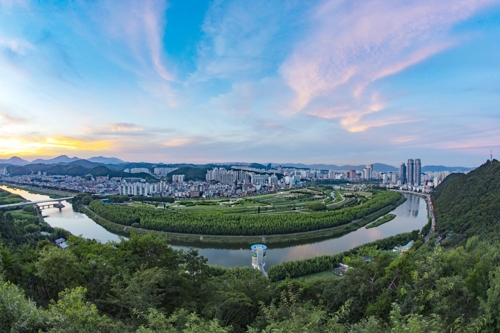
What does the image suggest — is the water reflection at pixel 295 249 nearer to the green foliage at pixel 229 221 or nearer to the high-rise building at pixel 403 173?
the green foliage at pixel 229 221

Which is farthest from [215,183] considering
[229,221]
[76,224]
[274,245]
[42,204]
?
[274,245]

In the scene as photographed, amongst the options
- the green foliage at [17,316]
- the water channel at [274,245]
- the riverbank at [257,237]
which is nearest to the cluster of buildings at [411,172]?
the water channel at [274,245]

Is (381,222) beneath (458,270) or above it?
beneath

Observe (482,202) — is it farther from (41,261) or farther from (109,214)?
(109,214)

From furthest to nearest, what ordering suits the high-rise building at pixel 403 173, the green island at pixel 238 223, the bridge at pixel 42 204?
the high-rise building at pixel 403 173 < the bridge at pixel 42 204 < the green island at pixel 238 223

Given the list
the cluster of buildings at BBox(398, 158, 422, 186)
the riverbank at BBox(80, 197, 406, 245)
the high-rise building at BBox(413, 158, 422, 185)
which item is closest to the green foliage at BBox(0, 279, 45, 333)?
the riverbank at BBox(80, 197, 406, 245)

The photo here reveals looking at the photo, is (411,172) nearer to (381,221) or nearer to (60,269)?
(381,221)

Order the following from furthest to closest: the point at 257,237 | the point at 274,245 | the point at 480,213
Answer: the point at 257,237 < the point at 274,245 < the point at 480,213

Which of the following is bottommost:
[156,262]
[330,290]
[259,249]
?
[259,249]

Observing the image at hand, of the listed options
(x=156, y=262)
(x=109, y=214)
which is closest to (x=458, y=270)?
(x=156, y=262)
